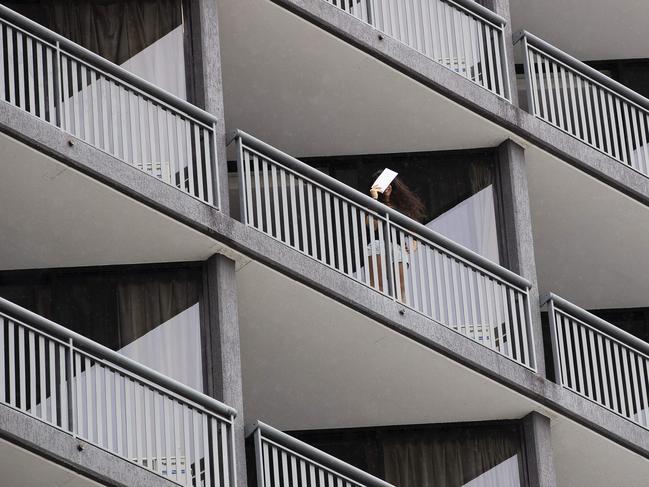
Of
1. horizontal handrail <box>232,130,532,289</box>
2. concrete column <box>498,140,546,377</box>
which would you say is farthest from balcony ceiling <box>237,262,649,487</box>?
concrete column <box>498,140,546,377</box>

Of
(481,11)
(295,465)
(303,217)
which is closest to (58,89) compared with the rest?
(303,217)

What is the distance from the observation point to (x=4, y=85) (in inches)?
1046

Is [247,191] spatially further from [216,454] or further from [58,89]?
[216,454]

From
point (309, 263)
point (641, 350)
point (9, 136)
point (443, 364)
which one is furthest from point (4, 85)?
point (641, 350)

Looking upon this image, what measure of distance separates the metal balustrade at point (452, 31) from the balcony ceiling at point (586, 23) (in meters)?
2.08

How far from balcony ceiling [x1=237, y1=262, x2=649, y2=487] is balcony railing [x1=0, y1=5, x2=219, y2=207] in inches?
59.5

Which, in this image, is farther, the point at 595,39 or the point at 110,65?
the point at 595,39

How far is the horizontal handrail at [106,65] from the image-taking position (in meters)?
26.6

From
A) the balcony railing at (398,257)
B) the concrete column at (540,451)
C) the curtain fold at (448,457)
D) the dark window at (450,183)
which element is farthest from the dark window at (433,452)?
the dark window at (450,183)

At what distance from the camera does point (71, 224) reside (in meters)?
26.9

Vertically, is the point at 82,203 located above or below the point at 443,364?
above

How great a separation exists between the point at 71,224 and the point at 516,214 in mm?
5853

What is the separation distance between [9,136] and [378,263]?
4.85 metres

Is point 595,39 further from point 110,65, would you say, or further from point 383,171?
point 110,65
